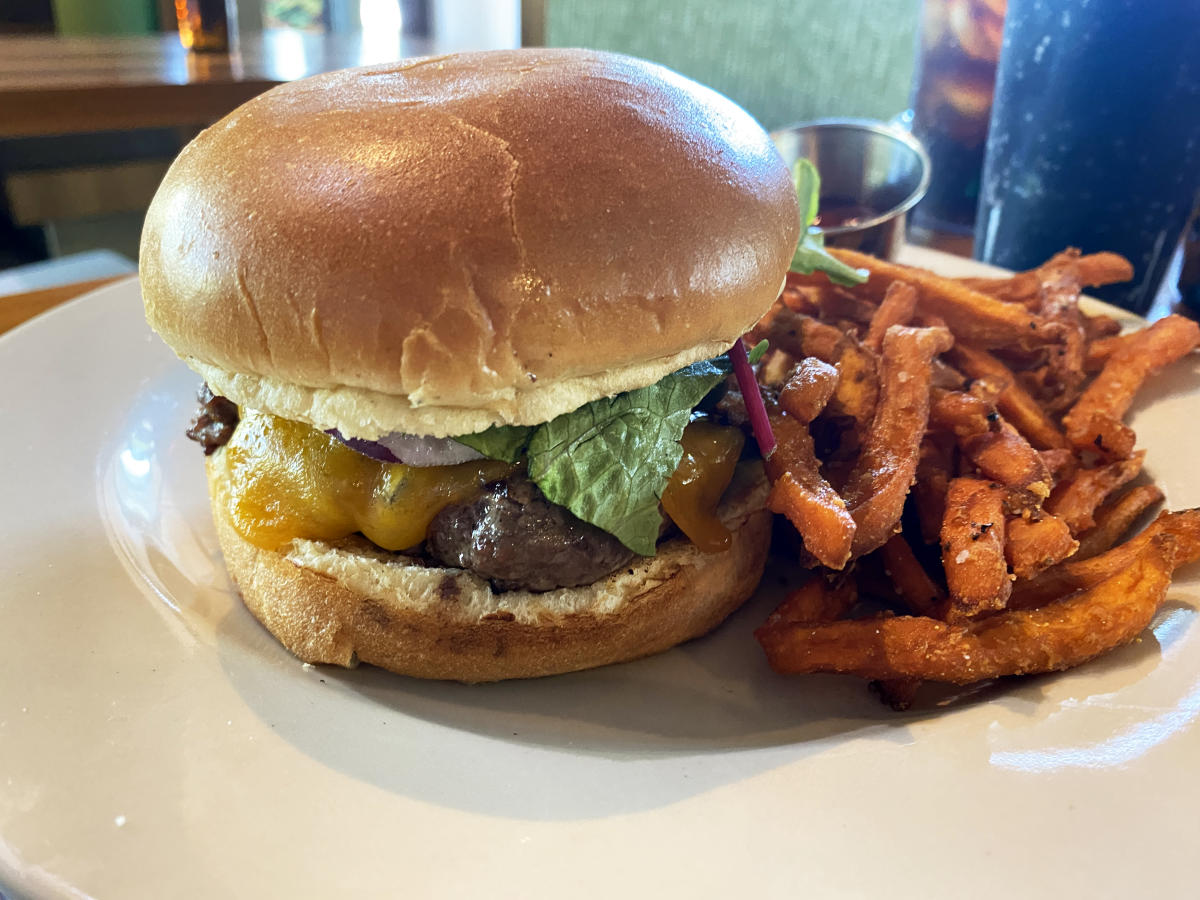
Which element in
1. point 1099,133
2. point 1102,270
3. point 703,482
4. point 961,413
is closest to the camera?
point 703,482

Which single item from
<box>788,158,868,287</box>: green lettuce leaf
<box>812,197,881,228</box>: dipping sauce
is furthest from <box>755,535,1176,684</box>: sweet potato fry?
<box>812,197,881,228</box>: dipping sauce

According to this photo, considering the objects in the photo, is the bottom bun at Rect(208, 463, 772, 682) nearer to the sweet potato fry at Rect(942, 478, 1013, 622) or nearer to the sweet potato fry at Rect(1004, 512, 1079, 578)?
the sweet potato fry at Rect(942, 478, 1013, 622)

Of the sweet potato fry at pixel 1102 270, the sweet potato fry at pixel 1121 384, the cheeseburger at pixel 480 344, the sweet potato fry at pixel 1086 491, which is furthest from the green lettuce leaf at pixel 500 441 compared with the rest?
the sweet potato fry at pixel 1102 270

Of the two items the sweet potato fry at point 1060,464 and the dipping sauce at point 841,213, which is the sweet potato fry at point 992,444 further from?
the dipping sauce at point 841,213

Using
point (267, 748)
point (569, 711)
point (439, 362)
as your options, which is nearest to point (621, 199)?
point (439, 362)

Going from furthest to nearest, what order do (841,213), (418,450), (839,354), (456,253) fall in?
(841,213), (839,354), (418,450), (456,253)

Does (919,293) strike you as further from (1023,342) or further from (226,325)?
(226,325)

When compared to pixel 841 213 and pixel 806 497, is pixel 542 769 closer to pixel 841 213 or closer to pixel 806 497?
pixel 806 497

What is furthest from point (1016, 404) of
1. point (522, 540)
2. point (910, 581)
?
point (522, 540)
